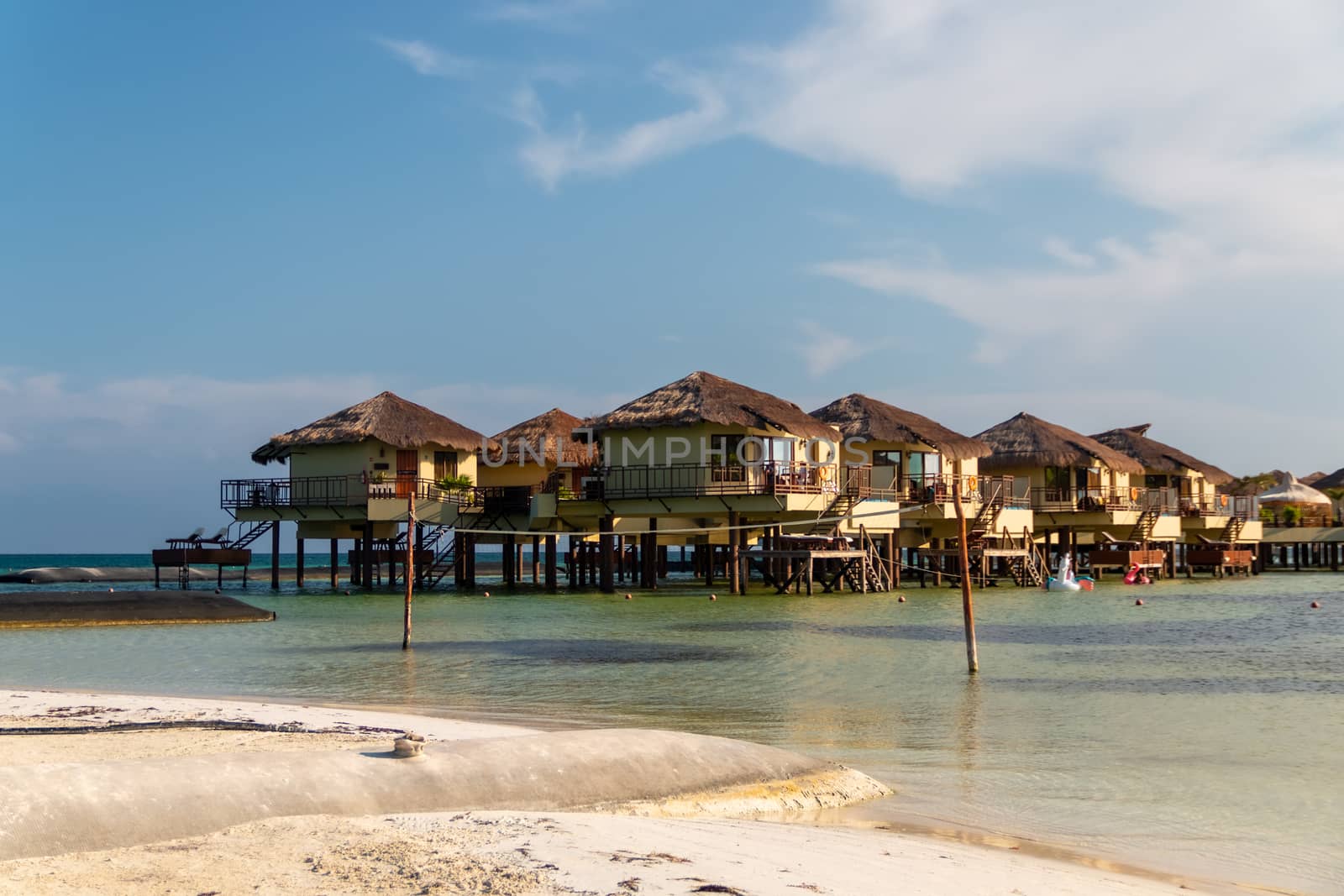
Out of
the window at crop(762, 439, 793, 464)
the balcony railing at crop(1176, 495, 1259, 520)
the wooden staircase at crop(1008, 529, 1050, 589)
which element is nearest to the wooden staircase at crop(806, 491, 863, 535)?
the window at crop(762, 439, 793, 464)

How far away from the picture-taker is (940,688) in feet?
53.7

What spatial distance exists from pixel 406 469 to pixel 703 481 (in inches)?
480

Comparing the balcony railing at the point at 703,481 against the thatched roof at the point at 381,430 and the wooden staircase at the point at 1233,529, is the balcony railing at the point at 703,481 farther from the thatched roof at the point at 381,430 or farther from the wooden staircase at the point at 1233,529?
the wooden staircase at the point at 1233,529

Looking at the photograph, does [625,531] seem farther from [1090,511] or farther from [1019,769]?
[1019,769]

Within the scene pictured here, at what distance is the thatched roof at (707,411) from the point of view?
3650 cm

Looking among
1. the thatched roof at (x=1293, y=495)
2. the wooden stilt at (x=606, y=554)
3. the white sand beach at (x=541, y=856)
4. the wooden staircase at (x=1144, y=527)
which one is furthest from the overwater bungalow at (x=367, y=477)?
the thatched roof at (x=1293, y=495)

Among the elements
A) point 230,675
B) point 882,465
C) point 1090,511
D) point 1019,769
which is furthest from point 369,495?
point 1019,769

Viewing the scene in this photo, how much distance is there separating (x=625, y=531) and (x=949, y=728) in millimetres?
28568

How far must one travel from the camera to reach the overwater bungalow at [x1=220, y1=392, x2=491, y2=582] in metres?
42.2

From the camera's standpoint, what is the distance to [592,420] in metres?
41.7

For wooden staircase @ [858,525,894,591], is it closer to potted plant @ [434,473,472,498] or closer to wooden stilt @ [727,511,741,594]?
wooden stilt @ [727,511,741,594]

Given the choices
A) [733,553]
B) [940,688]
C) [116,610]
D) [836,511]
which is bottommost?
[940,688]

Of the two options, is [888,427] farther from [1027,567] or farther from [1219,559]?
[1219,559]

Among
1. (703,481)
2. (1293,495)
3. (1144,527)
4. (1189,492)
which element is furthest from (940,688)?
(1293,495)
